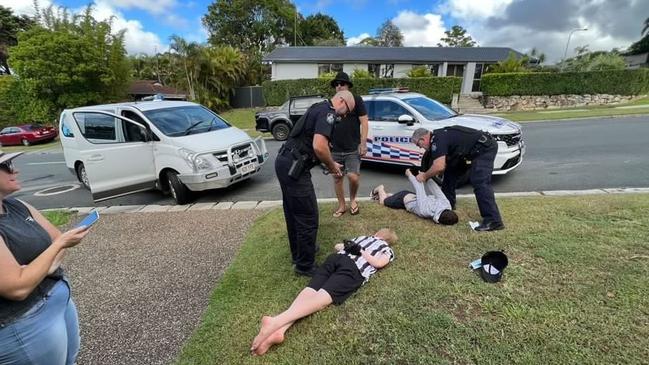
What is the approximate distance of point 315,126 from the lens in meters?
2.77

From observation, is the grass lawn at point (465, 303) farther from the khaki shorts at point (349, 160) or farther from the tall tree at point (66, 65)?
the tall tree at point (66, 65)

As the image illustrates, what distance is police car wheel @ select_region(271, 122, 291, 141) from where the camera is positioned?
12.7 meters

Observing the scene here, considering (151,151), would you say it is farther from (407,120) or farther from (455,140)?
(455,140)

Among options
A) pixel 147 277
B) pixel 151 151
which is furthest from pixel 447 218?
pixel 151 151

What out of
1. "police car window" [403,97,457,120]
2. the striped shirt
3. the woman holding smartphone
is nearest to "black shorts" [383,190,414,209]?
the striped shirt

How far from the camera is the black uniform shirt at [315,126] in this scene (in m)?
2.72

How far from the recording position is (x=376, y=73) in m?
25.2

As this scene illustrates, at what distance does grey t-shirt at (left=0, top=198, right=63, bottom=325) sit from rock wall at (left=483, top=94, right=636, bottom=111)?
22.5 meters

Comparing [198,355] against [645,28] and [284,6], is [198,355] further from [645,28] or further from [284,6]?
[645,28]

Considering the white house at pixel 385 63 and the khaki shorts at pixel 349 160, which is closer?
the khaki shorts at pixel 349 160

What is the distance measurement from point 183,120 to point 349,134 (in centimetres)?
331

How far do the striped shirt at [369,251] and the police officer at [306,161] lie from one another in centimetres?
36

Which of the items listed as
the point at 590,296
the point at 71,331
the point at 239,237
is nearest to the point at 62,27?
the point at 239,237

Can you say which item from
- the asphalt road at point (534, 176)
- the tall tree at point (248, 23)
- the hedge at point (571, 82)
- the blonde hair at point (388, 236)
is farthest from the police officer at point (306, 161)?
the tall tree at point (248, 23)
